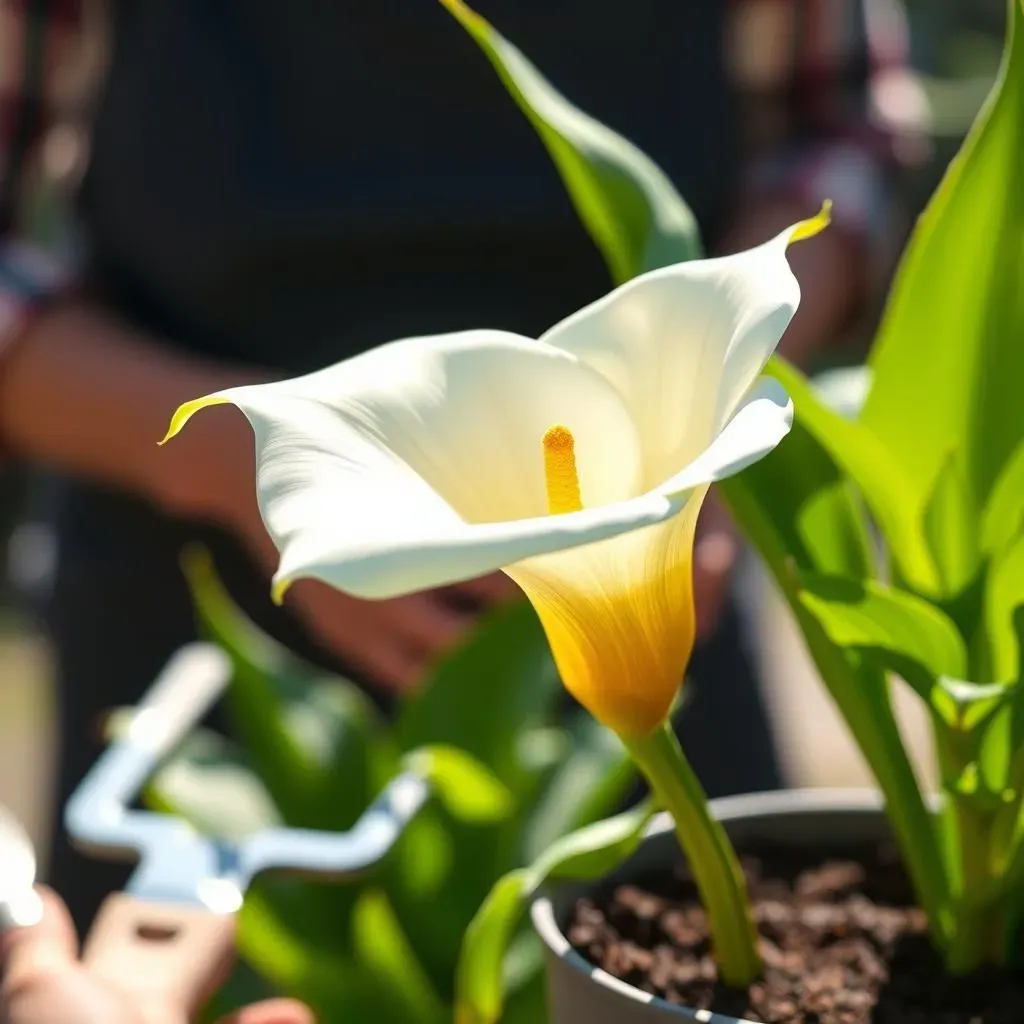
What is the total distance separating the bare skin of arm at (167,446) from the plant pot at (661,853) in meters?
0.19

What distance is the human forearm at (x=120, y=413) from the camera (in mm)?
573

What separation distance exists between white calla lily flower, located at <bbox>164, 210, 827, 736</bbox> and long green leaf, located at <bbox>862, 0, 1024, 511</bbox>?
50mm

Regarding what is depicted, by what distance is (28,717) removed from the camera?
69.1 inches

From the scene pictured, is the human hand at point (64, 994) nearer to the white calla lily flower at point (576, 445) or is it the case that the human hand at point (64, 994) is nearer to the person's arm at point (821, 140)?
the white calla lily flower at point (576, 445)

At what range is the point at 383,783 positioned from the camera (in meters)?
0.40

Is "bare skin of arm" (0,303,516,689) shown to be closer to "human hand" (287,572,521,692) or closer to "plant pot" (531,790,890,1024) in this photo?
"human hand" (287,572,521,692)

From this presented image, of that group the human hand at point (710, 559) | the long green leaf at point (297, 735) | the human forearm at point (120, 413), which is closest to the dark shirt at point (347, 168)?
the human forearm at point (120, 413)

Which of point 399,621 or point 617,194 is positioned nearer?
point 617,194

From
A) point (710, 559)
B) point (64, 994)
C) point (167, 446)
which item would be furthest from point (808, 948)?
point (167, 446)

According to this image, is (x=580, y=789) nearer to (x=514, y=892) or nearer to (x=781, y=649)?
(x=514, y=892)

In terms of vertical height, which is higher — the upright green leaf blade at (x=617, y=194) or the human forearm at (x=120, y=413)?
the upright green leaf blade at (x=617, y=194)

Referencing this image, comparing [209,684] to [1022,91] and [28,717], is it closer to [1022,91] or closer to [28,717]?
[1022,91]

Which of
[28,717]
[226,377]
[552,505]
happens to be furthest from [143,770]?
[28,717]

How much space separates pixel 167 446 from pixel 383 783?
0.77 ft
